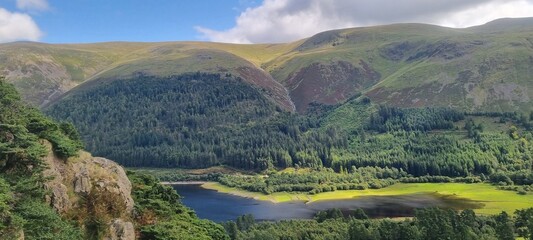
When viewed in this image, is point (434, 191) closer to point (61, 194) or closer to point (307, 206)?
point (307, 206)

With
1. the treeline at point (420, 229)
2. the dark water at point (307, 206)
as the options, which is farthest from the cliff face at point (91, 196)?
the dark water at point (307, 206)

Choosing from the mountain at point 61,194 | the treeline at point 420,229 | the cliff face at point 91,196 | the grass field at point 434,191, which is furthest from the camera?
the grass field at point 434,191

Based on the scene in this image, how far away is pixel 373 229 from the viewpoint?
326 feet

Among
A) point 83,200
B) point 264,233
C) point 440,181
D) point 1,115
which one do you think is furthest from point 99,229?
point 440,181

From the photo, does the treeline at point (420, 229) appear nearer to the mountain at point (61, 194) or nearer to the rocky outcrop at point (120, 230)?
the mountain at point (61, 194)

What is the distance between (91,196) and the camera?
46656 millimetres

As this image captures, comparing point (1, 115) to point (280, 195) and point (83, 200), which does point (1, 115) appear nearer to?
point (83, 200)

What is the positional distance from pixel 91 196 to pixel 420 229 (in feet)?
235

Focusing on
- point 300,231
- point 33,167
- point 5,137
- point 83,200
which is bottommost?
point 300,231

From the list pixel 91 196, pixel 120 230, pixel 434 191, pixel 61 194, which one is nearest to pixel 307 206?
pixel 434 191

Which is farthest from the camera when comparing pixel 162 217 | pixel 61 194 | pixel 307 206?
pixel 307 206

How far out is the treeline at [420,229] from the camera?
9012 centimetres

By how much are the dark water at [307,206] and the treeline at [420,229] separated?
111ft

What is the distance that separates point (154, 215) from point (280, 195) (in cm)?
13432
